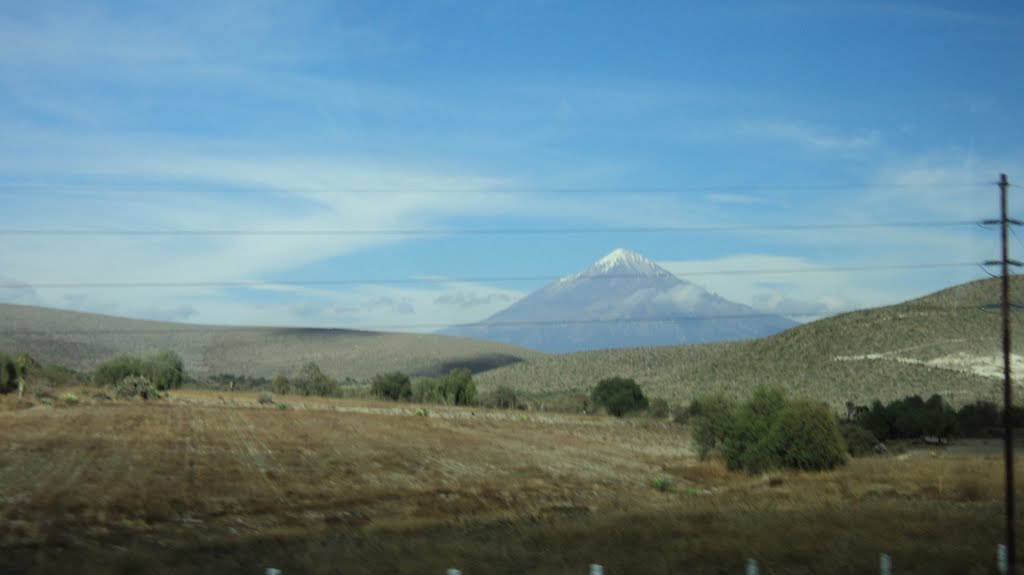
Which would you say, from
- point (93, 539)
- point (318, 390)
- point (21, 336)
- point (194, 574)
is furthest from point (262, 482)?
point (21, 336)

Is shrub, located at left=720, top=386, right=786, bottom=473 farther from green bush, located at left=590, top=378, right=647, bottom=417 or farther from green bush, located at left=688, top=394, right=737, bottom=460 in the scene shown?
green bush, located at left=590, top=378, right=647, bottom=417

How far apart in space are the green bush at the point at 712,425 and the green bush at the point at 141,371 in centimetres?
7069

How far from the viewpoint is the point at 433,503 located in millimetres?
37219

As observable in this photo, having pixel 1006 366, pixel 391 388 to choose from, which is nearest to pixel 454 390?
pixel 391 388

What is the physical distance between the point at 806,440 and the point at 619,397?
173 ft

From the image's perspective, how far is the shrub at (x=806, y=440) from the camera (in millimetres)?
49812

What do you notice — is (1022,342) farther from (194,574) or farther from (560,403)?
(194,574)

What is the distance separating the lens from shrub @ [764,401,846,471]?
49812 mm

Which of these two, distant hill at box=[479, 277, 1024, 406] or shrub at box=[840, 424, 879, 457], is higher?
distant hill at box=[479, 277, 1024, 406]

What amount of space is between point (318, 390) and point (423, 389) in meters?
12.9

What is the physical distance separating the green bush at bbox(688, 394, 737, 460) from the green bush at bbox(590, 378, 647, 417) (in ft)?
139

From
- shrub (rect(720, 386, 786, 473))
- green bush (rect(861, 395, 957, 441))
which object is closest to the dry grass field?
shrub (rect(720, 386, 786, 473))

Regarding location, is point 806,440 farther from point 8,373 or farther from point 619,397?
point 8,373

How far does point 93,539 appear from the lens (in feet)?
88.0
